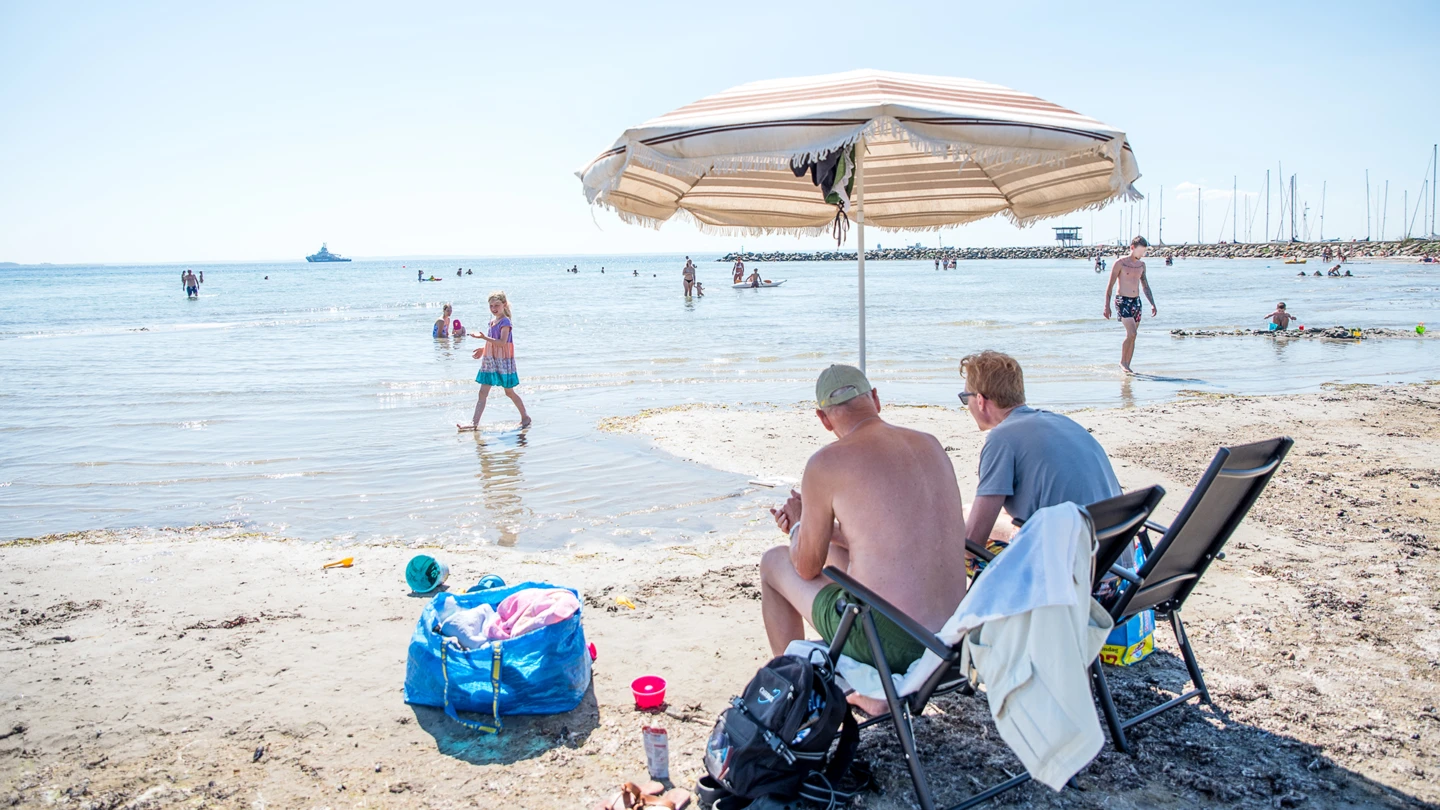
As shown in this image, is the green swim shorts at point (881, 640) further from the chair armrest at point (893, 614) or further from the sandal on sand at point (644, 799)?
the sandal on sand at point (644, 799)

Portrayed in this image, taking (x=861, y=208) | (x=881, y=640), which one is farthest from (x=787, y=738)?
(x=861, y=208)

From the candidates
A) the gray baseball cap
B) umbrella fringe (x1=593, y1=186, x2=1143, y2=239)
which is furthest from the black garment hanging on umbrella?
the gray baseball cap

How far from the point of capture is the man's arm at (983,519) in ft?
10.6

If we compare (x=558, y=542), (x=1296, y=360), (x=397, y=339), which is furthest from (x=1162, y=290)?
(x=558, y=542)

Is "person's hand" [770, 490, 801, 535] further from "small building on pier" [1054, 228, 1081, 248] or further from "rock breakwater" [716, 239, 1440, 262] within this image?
"small building on pier" [1054, 228, 1081, 248]

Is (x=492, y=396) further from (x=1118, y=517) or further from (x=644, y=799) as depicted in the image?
(x=1118, y=517)

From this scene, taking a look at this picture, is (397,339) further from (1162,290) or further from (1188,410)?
(1162,290)

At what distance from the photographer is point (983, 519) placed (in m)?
3.24

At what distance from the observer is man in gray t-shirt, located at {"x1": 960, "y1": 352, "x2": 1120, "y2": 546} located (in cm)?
314

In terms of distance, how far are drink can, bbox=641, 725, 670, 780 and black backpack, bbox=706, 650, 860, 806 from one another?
184mm

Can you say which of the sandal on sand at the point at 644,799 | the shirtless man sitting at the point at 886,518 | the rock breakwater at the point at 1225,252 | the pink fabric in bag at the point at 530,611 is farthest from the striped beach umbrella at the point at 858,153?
the rock breakwater at the point at 1225,252

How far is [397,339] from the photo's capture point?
73.7 feet

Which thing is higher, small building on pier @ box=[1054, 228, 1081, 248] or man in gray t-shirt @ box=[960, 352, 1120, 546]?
small building on pier @ box=[1054, 228, 1081, 248]

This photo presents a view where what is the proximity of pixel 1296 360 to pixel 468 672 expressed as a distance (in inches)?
591
